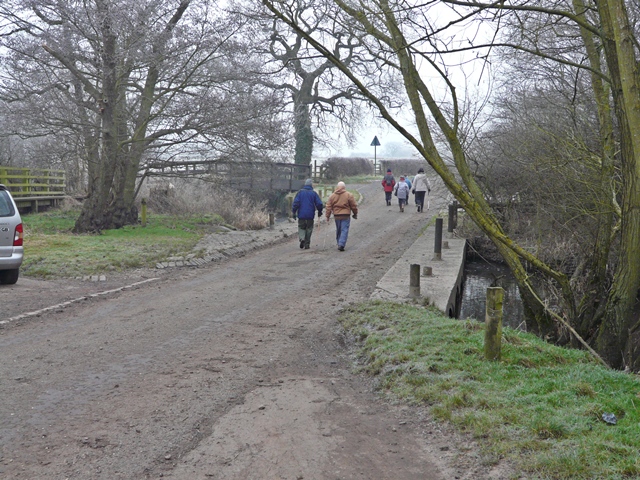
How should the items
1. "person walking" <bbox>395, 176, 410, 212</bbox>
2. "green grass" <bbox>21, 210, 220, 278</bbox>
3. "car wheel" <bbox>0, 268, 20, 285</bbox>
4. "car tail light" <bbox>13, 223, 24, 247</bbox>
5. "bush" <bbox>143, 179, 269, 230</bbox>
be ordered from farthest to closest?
"person walking" <bbox>395, 176, 410, 212</bbox> < "bush" <bbox>143, 179, 269, 230</bbox> < "green grass" <bbox>21, 210, 220, 278</bbox> < "car wheel" <bbox>0, 268, 20, 285</bbox> < "car tail light" <bbox>13, 223, 24, 247</bbox>

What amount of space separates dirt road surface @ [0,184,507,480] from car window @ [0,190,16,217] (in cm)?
140

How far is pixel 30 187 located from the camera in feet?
93.5

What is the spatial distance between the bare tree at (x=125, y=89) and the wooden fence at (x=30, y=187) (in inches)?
239

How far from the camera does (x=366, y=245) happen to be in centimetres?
1912

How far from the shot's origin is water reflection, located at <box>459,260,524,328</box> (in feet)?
46.8

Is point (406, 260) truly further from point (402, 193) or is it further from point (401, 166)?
point (401, 166)

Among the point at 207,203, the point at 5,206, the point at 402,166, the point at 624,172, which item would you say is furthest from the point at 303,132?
the point at 624,172

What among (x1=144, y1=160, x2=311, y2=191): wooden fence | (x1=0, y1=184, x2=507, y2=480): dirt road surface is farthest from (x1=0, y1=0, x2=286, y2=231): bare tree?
(x1=0, y1=184, x2=507, y2=480): dirt road surface

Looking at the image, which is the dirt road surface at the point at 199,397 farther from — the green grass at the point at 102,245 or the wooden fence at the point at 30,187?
the wooden fence at the point at 30,187

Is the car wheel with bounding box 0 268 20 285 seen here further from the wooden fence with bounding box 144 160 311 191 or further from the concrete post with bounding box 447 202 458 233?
the concrete post with bounding box 447 202 458 233

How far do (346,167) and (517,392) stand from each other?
4873cm

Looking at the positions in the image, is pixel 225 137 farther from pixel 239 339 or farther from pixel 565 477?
pixel 565 477

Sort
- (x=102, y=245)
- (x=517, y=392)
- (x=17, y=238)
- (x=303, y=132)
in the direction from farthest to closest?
(x=303, y=132) < (x=102, y=245) < (x=17, y=238) < (x=517, y=392)

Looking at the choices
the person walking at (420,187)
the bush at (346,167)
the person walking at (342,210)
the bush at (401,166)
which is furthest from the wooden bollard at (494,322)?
the bush at (401,166)
